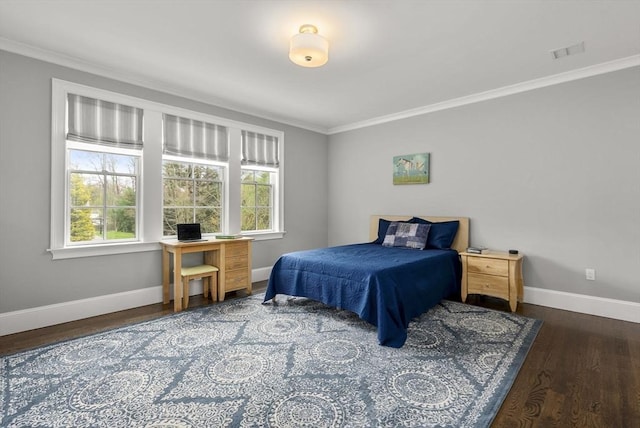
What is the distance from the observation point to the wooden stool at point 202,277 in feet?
11.5

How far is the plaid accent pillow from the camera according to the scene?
4.17 meters

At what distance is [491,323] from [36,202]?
175 inches

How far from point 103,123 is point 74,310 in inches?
75.5

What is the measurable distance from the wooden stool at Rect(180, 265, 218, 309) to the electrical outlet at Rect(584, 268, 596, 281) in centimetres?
Result: 409

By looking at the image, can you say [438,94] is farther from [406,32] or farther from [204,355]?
[204,355]

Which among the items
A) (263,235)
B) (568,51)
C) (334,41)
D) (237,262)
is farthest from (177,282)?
(568,51)

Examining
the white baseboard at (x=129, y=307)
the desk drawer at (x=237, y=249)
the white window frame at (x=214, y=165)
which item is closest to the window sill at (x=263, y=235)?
the white window frame at (x=214, y=165)

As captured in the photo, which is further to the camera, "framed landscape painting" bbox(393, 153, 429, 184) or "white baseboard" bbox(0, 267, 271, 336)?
"framed landscape painting" bbox(393, 153, 429, 184)

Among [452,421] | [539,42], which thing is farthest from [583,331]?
[539,42]

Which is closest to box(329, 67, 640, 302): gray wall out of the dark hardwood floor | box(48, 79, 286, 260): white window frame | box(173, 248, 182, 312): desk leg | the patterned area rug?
the dark hardwood floor

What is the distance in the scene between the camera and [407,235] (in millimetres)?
4301

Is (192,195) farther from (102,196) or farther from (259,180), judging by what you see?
(259,180)

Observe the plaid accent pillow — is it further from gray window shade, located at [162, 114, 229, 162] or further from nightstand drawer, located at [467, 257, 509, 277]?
gray window shade, located at [162, 114, 229, 162]

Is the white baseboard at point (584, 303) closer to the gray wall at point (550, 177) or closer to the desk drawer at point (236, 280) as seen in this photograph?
the gray wall at point (550, 177)
